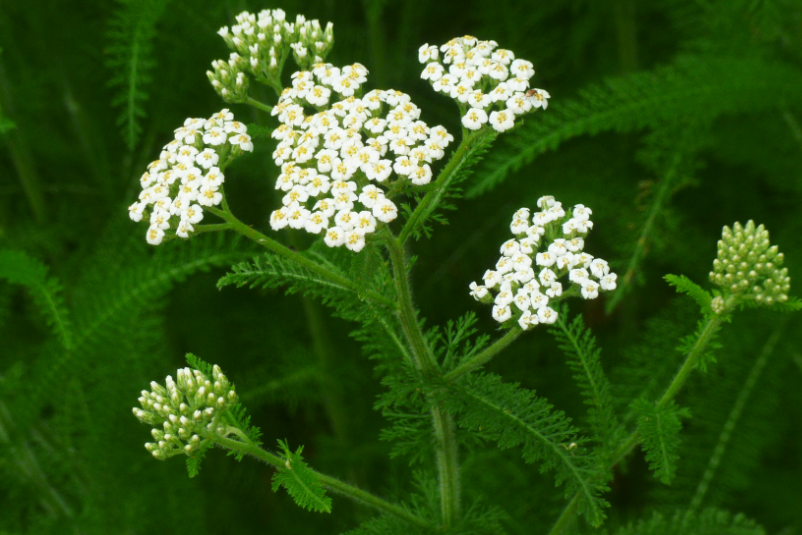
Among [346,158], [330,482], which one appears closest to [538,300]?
[346,158]

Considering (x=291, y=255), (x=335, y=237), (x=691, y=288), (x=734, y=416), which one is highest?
(x=691, y=288)

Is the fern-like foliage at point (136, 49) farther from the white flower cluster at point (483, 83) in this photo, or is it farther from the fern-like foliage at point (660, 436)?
the fern-like foliage at point (660, 436)

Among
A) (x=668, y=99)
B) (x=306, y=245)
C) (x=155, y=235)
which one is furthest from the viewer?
(x=306, y=245)

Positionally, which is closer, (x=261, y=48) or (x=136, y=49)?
(x=261, y=48)

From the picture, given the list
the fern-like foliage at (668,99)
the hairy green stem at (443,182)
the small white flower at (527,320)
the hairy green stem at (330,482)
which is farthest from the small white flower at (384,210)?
the fern-like foliage at (668,99)

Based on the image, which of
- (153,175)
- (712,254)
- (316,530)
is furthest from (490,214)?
(153,175)

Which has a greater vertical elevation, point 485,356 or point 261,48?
point 261,48

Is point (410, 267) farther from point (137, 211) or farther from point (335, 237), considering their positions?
point (137, 211)
